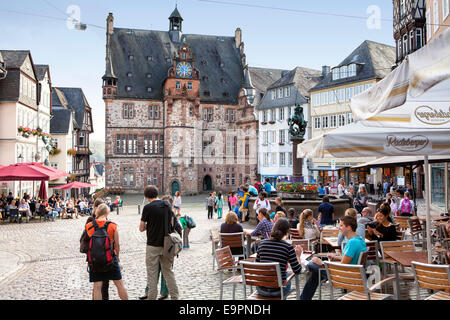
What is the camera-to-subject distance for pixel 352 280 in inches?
195

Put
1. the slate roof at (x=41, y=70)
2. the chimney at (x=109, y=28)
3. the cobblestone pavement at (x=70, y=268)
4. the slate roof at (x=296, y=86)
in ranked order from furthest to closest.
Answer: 1. the chimney at (x=109, y=28)
2. the slate roof at (x=296, y=86)
3. the slate roof at (x=41, y=70)
4. the cobblestone pavement at (x=70, y=268)

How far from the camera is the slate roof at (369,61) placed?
127 feet

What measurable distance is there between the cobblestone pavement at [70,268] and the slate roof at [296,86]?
103ft

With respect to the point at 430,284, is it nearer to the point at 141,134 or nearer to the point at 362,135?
the point at 362,135

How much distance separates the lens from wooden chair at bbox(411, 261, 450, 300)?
4656mm

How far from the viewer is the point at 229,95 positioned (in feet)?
177

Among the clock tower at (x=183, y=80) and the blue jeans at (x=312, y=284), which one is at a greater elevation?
the clock tower at (x=183, y=80)

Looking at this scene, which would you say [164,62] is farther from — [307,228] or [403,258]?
[403,258]

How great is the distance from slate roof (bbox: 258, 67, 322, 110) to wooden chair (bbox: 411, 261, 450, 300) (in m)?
41.2

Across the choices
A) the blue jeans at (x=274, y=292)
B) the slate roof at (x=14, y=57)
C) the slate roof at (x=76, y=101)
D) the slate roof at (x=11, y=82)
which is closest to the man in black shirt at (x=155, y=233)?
the blue jeans at (x=274, y=292)

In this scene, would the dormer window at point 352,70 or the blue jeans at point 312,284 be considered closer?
the blue jeans at point 312,284

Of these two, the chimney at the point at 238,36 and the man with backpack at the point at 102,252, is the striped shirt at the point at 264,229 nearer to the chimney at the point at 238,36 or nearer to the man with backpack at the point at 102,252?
the man with backpack at the point at 102,252

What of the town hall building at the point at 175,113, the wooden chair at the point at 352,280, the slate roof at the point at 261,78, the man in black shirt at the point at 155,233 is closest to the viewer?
the wooden chair at the point at 352,280

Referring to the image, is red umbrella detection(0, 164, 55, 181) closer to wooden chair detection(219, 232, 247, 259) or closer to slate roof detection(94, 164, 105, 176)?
wooden chair detection(219, 232, 247, 259)
